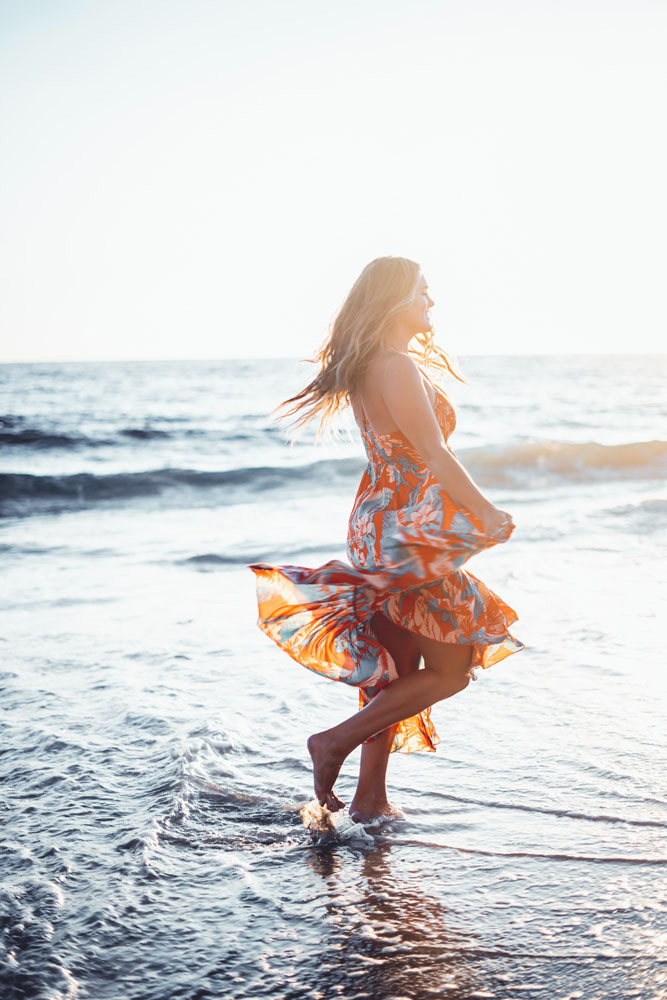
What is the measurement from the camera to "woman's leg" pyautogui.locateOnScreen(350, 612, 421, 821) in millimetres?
3125

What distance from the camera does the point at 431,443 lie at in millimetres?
2822

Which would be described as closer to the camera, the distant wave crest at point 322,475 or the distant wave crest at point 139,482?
the distant wave crest at point 139,482

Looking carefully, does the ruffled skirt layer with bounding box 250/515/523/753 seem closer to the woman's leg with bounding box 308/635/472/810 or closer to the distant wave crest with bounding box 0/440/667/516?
the woman's leg with bounding box 308/635/472/810

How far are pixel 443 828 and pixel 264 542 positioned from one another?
678cm

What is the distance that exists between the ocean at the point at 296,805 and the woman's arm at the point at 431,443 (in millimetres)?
681

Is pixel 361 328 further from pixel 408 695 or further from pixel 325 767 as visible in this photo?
pixel 325 767

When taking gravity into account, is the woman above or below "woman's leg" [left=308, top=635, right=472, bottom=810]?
above

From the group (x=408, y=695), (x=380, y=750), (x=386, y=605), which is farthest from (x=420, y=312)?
(x=380, y=750)

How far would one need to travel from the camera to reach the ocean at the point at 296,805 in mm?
2336

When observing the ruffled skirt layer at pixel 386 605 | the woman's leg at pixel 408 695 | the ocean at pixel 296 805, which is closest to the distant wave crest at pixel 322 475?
the ocean at pixel 296 805

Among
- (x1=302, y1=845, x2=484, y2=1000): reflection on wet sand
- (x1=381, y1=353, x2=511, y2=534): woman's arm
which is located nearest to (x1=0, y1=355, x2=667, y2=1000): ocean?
(x1=302, y1=845, x2=484, y2=1000): reflection on wet sand

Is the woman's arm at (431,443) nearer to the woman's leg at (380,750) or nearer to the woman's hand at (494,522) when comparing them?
the woman's hand at (494,522)

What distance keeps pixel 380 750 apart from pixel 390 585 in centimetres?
76

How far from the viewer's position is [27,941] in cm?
247
